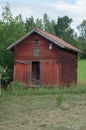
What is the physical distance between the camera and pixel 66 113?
16.7 m

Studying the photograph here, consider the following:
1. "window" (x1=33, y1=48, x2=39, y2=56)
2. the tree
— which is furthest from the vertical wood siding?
the tree

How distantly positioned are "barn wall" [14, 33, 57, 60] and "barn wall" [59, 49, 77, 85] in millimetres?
1015

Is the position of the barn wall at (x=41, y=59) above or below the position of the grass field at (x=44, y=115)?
above

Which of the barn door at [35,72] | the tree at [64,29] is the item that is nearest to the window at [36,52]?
the barn door at [35,72]

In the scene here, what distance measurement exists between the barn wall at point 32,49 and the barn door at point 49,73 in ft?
1.91

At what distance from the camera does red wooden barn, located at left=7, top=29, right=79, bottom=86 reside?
3578 centimetres

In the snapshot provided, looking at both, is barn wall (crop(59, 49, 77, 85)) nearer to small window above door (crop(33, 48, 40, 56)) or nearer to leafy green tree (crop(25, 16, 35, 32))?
small window above door (crop(33, 48, 40, 56))

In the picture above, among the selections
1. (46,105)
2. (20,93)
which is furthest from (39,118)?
(20,93)

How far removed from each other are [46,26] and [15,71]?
62009mm

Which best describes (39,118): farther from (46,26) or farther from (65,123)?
(46,26)

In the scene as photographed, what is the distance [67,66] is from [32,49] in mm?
3893

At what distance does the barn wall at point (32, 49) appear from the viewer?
118 ft

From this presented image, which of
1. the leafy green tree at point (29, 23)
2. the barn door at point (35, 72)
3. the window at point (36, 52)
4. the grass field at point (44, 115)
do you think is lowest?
the grass field at point (44, 115)

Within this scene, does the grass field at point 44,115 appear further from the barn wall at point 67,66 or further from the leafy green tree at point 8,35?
the leafy green tree at point 8,35
